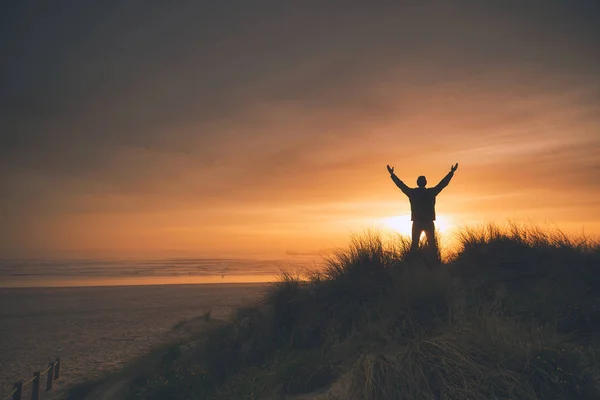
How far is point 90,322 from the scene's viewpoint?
2366 cm

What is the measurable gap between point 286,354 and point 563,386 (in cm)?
474

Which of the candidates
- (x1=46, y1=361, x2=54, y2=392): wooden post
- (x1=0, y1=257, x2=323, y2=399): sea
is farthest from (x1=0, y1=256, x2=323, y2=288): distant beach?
(x1=46, y1=361, x2=54, y2=392): wooden post

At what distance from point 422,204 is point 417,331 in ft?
15.8

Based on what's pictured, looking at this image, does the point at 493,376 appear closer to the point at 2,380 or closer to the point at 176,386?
the point at 176,386

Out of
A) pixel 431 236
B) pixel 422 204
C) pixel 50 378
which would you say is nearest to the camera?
pixel 431 236

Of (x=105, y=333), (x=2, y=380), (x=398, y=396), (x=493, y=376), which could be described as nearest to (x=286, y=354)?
(x=398, y=396)

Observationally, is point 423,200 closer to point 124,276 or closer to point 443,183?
point 443,183

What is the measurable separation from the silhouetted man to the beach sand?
4621 mm

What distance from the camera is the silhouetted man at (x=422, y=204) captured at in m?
10.8

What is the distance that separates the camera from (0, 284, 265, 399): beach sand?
49.1 ft

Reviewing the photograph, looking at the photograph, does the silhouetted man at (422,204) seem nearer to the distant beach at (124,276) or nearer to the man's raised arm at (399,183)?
the man's raised arm at (399,183)

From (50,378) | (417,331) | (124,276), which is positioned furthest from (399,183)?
(124,276)

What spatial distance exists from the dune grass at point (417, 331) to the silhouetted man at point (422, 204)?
57 cm

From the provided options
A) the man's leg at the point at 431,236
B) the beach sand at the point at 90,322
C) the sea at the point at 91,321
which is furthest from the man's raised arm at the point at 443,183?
the beach sand at the point at 90,322
